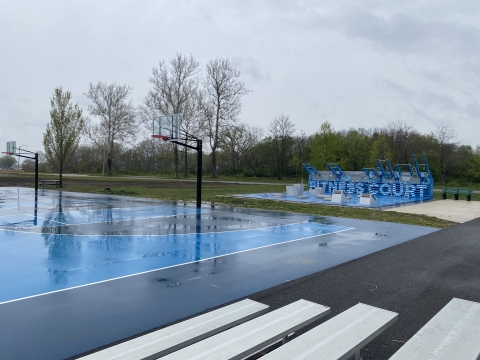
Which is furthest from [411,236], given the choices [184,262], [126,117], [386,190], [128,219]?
[126,117]

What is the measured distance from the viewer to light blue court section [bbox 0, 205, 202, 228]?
12523mm

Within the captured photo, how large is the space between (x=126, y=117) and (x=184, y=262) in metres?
51.8

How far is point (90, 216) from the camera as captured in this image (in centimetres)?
1398

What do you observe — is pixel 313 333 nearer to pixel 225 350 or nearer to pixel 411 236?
pixel 225 350

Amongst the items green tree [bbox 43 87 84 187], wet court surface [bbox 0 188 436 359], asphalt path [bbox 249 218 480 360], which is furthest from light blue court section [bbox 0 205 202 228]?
green tree [bbox 43 87 84 187]

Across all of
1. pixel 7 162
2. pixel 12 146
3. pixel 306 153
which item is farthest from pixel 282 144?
pixel 7 162

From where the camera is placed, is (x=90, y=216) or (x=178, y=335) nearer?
(x=178, y=335)

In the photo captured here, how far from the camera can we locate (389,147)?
5225 centimetres

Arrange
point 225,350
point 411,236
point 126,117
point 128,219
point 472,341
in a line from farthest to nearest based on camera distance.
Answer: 1. point 126,117
2. point 128,219
3. point 411,236
4. point 472,341
5. point 225,350

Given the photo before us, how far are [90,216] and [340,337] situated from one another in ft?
41.7

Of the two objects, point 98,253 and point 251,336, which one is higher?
point 251,336

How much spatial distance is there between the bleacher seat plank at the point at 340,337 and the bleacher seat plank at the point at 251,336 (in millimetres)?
167

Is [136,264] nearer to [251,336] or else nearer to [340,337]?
[251,336]

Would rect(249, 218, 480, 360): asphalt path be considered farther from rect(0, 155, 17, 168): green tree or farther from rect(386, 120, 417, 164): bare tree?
rect(0, 155, 17, 168): green tree
